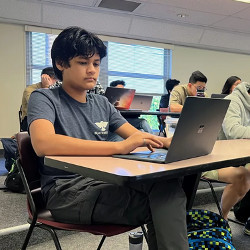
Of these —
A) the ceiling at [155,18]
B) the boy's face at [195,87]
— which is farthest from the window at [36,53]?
the boy's face at [195,87]

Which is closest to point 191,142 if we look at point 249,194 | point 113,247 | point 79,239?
point 113,247

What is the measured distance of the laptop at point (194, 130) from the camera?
794 millimetres

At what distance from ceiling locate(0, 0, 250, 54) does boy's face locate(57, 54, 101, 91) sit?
3770mm

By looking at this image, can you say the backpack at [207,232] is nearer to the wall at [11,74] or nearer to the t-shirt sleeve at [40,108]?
the t-shirt sleeve at [40,108]

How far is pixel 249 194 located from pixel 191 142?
142cm

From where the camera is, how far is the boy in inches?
32.8

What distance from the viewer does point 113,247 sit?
1.77m

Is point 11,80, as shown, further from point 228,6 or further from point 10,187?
point 228,6

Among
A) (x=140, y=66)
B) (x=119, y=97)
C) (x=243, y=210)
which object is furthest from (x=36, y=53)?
(x=243, y=210)

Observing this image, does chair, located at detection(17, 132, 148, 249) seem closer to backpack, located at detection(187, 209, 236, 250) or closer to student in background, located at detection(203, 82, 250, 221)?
backpack, located at detection(187, 209, 236, 250)

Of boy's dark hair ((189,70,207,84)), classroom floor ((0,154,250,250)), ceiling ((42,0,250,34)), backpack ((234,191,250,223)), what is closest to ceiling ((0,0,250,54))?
ceiling ((42,0,250,34))

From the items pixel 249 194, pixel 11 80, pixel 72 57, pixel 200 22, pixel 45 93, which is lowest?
pixel 249 194

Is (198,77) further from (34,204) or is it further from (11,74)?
(11,74)

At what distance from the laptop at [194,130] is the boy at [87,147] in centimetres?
8
